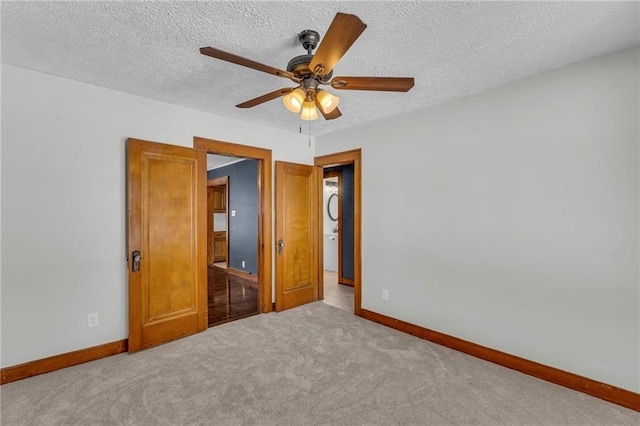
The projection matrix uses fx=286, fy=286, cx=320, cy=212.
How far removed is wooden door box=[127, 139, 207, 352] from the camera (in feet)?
9.09

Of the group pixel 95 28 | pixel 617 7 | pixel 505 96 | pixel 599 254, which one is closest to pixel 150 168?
pixel 95 28

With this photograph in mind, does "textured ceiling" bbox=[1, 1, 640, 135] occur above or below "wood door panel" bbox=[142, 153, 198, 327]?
above

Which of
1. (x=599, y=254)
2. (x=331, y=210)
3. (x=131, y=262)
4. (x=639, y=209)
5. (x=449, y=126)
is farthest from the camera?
(x=331, y=210)

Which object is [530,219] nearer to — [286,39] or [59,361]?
[286,39]

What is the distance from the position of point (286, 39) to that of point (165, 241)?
2.28 metres

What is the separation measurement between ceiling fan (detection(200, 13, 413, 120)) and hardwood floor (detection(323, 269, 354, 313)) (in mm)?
2999

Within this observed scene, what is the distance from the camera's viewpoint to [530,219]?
8.08 ft

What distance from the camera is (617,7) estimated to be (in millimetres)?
1650

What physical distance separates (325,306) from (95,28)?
3.79 metres

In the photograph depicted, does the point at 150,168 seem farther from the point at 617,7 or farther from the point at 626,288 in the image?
the point at 626,288

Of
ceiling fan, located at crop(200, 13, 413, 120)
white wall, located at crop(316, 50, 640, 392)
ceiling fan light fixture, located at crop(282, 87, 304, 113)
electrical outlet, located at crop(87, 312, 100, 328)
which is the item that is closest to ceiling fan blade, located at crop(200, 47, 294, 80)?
ceiling fan, located at crop(200, 13, 413, 120)

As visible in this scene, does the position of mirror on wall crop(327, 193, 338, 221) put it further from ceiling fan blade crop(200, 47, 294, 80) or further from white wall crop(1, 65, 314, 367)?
ceiling fan blade crop(200, 47, 294, 80)

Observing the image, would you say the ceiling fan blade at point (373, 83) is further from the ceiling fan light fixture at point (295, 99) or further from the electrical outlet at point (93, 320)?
the electrical outlet at point (93, 320)

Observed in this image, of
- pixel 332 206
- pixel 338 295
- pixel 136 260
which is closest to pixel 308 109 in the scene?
pixel 136 260
